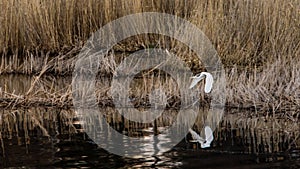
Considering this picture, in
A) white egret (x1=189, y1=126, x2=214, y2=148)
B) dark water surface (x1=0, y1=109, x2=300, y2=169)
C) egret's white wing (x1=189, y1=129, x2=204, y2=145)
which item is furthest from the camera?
egret's white wing (x1=189, y1=129, x2=204, y2=145)

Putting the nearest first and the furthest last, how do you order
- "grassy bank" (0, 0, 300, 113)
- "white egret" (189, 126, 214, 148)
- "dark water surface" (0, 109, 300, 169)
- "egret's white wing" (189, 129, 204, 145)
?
"dark water surface" (0, 109, 300, 169)
"white egret" (189, 126, 214, 148)
"egret's white wing" (189, 129, 204, 145)
"grassy bank" (0, 0, 300, 113)

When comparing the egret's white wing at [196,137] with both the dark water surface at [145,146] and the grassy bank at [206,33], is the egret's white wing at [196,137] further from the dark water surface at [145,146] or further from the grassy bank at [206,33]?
the grassy bank at [206,33]

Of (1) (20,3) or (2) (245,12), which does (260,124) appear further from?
(1) (20,3)

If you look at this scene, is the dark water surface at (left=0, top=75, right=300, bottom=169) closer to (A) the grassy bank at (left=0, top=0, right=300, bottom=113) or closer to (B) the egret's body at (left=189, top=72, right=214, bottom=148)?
(B) the egret's body at (left=189, top=72, right=214, bottom=148)

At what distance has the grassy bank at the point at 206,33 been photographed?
7543 millimetres

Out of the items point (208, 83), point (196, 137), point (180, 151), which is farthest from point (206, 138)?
point (208, 83)

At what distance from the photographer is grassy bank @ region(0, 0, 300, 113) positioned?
7.54 meters

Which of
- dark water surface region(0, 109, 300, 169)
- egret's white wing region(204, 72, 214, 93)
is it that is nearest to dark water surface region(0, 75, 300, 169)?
dark water surface region(0, 109, 300, 169)

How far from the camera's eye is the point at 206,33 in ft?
31.2

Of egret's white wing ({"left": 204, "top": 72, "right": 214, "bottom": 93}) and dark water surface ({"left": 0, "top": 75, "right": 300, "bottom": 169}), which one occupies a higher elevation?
egret's white wing ({"left": 204, "top": 72, "right": 214, "bottom": 93})

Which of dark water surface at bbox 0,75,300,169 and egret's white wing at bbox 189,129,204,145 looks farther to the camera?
Answer: egret's white wing at bbox 189,129,204,145

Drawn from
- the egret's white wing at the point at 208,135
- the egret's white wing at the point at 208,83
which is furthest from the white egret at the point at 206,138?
the egret's white wing at the point at 208,83

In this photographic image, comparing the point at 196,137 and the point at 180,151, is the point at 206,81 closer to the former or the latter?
the point at 196,137

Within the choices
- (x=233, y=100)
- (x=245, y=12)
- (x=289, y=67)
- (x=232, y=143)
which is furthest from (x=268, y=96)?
(x=245, y=12)
